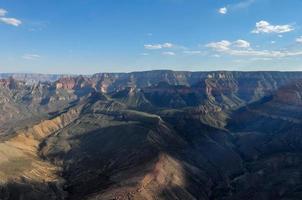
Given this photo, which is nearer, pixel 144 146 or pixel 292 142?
pixel 144 146

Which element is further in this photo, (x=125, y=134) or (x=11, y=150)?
(x=125, y=134)

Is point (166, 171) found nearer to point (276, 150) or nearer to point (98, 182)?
point (98, 182)

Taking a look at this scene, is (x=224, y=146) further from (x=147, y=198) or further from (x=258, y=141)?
(x=147, y=198)

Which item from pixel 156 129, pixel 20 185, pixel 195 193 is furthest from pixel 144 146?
pixel 20 185

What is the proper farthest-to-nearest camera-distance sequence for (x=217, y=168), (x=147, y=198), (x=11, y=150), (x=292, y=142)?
1. (x=292, y=142)
2. (x=11, y=150)
3. (x=217, y=168)
4. (x=147, y=198)

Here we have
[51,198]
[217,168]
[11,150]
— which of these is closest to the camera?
[51,198]

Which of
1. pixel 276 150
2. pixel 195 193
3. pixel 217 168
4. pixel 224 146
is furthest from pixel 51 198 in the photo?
pixel 276 150

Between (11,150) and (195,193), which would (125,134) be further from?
(195,193)

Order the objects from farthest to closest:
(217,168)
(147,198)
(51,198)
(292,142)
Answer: (292,142), (217,168), (51,198), (147,198)

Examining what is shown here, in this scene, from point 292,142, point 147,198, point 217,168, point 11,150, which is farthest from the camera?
point 292,142
